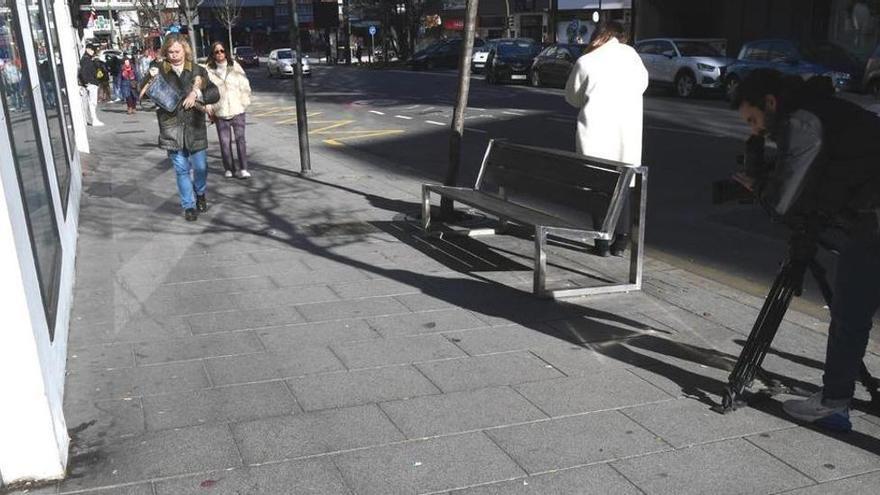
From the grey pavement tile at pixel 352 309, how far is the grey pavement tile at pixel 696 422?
2050 millimetres

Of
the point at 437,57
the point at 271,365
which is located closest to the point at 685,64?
the point at 271,365

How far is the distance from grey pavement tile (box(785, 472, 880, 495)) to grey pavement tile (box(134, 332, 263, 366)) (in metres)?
3.00

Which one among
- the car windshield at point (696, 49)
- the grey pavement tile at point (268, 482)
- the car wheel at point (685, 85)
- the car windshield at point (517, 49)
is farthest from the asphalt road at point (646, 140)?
the grey pavement tile at point (268, 482)

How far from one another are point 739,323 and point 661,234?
9.23ft

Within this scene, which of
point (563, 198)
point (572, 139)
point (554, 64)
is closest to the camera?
point (563, 198)

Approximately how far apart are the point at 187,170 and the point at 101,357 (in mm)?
3928

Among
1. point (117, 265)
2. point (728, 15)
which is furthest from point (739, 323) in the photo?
point (728, 15)

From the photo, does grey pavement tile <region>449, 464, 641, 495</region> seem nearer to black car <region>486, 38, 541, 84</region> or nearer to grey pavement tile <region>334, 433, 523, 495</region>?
grey pavement tile <region>334, 433, 523, 495</region>

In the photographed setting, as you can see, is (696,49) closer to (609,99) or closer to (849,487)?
(609,99)

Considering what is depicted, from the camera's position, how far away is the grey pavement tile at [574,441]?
358 cm

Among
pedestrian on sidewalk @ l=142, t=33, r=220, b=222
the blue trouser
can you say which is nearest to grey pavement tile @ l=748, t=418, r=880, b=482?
the blue trouser

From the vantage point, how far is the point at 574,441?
3.74 metres

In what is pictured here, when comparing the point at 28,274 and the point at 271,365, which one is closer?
the point at 28,274

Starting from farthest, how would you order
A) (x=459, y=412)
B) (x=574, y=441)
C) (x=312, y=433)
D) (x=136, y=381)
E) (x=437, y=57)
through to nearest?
(x=437, y=57) → (x=136, y=381) → (x=459, y=412) → (x=312, y=433) → (x=574, y=441)
